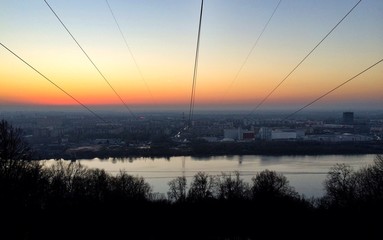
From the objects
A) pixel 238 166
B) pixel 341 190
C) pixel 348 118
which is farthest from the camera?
pixel 348 118

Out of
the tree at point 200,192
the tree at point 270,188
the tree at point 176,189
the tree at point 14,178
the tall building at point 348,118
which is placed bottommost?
the tree at point 176,189

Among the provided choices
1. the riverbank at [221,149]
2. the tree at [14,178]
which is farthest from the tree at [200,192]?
the riverbank at [221,149]

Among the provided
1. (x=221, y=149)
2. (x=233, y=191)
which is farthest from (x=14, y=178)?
(x=221, y=149)

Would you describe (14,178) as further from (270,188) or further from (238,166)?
(238,166)

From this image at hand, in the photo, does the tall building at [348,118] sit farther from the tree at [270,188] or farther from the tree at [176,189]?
the tree at [176,189]

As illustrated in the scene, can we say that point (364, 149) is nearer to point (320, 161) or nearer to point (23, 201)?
point (320, 161)

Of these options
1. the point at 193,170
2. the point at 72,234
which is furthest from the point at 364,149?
the point at 72,234
